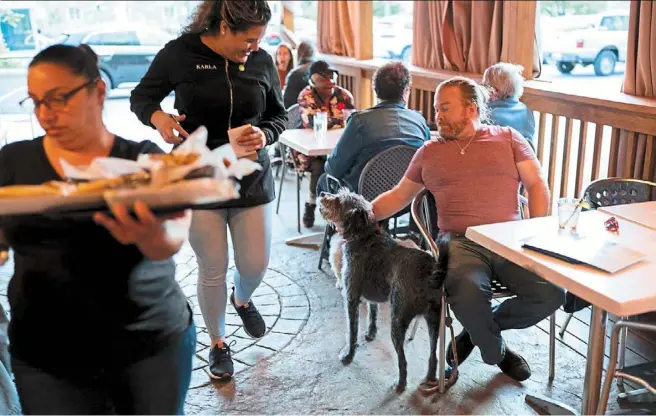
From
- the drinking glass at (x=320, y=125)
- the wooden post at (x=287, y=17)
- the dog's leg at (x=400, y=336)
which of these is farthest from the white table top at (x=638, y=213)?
the wooden post at (x=287, y=17)

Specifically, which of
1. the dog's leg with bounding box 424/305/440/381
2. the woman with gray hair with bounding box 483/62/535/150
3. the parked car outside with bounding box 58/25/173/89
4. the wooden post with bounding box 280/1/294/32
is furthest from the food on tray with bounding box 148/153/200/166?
the parked car outside with bounding box 58/25/173/89

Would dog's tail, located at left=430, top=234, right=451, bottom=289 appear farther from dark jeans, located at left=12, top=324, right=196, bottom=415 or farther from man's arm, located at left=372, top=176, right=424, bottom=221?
dark jeans, located at left=12, top=324, right=196, bottom=415

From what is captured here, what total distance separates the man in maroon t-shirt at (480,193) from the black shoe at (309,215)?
6.26ft

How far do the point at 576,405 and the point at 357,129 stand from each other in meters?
1.60

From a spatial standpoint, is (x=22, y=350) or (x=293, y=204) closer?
(x=22, y=350)

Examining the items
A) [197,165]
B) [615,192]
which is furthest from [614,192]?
[197,165]

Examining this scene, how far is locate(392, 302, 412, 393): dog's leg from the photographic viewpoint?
8.04 ft

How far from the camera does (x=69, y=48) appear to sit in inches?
49.4

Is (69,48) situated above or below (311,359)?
above

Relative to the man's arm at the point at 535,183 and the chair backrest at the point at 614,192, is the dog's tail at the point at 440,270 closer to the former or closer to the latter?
the man's arm at the point at 535,183

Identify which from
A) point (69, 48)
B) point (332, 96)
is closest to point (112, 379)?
point (69, 48)

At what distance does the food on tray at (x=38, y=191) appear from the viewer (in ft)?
3.59

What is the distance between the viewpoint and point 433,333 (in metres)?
2.47

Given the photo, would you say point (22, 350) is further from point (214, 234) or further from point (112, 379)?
point (214, 234)
